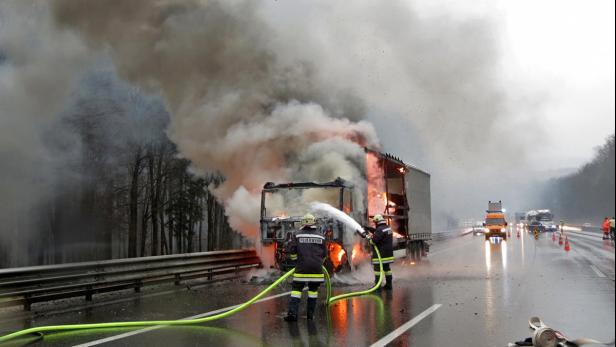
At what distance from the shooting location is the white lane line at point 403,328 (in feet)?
21.1

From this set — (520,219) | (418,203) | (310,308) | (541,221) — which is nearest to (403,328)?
(310,308)

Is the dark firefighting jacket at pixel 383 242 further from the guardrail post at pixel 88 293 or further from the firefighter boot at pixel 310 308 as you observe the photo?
the guardrail post at pixel 88 293

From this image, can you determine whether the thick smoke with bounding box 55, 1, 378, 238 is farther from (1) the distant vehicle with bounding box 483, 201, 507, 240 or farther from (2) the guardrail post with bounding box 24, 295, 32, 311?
(1) the distant vehicle with bounding box 483, 201, 507, 240

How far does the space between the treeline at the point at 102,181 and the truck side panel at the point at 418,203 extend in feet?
21.9

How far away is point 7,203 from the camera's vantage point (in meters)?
13.4

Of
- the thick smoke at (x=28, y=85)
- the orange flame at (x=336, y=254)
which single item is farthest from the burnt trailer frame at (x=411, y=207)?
the thick smoke at (x=28, y=85)

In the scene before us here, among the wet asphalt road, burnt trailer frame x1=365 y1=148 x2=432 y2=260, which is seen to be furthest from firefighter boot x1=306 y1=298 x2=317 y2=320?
burnt trailer frame x1=365 y1=148 x2=432 y2=260

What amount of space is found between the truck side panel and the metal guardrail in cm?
617

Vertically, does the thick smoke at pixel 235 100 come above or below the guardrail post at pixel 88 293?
above

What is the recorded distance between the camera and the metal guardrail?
8984 millimetres

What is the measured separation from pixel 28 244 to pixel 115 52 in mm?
7865

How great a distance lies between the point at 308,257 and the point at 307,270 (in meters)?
0.19

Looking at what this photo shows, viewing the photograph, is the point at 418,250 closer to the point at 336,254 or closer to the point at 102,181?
the point at 336,254

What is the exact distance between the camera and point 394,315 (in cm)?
838
